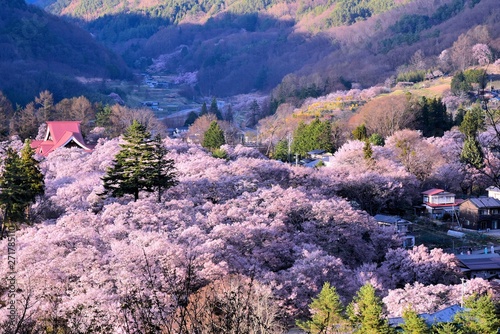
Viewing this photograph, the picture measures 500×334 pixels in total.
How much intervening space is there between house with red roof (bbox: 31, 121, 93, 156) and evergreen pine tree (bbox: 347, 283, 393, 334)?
20.5 meters

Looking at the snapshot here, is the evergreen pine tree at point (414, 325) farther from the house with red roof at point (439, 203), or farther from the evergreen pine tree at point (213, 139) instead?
the evergreen pine tree at point (213, 139)

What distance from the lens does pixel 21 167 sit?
19.9 m

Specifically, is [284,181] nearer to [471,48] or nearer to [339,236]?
[339,236]

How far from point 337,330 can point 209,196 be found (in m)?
9.13

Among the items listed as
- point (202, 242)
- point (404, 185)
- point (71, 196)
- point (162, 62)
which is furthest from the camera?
point (162, 62)

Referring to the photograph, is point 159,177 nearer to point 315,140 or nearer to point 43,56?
point 315,140

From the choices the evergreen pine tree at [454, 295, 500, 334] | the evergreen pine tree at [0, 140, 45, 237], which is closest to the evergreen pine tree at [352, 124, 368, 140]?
the evergreen pine tree at [0, 140, 45, 237]

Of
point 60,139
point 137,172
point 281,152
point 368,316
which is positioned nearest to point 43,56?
point 60,139

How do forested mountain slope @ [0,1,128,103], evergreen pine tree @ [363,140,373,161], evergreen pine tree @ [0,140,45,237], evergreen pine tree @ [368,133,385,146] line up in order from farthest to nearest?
forested mountain slope @ [0,1,128,103] → evergreen pine tree @ [368,133,385,146] → evergreen pine tree @ [363,140,373,161] → evergreen pine tree @ [0,140,45,237]

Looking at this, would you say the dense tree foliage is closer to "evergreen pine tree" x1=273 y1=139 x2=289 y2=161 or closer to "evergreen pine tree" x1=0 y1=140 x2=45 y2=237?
"evergreen pine tree" x1=273 y1=139 x2=289 y2=161

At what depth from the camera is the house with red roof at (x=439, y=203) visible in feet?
95.0

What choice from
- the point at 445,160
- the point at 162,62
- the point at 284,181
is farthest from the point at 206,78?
the point at 284,181

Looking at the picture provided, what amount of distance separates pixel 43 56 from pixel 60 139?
4623 cm

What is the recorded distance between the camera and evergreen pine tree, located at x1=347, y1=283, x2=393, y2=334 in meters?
13.3
